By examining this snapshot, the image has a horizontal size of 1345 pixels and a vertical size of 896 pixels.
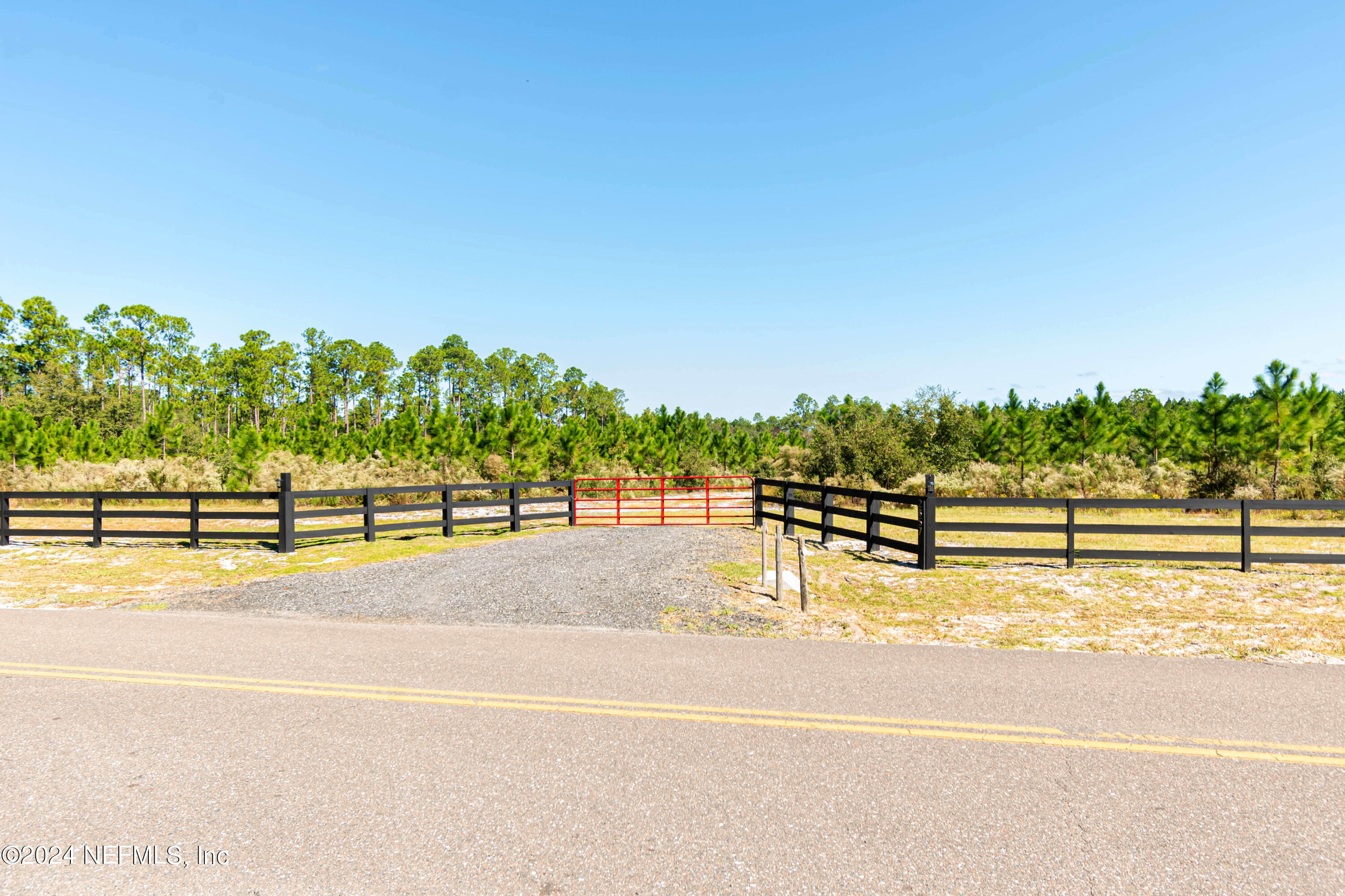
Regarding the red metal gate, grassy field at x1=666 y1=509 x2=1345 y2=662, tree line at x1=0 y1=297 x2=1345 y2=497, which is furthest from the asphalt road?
tree line at x1=0 y1=297 x2=1345 y2=497

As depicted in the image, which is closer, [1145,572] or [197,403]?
[1145,572]

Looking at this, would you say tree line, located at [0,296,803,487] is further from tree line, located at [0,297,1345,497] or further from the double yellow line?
the double yellow line

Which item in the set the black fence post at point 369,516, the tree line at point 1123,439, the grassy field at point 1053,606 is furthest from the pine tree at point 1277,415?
the black fence post at point 369,516

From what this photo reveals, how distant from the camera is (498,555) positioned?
13516 millimetres

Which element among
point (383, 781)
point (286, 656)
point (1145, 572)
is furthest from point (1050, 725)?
point (1145, 572)

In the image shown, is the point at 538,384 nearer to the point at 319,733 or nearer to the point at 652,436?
the point at 652,436

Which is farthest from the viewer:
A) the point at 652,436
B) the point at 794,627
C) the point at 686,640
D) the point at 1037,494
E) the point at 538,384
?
the point at 538,384

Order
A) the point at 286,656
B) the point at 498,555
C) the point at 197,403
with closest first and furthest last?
the point at 286,656 < the point at 498,555 < the point at 197,403

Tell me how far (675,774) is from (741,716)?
108 cm

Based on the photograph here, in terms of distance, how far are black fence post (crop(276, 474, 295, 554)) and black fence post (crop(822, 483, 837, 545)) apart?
11.8 m

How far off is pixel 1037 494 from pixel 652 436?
29224 mm

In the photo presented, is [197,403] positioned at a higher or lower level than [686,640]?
higher

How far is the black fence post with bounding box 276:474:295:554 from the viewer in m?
14.1

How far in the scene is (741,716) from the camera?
4.91 meters
